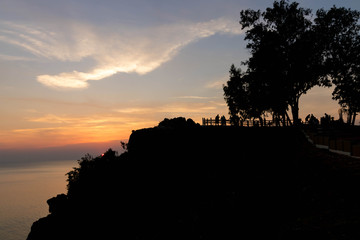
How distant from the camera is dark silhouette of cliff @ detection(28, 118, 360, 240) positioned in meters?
13.4

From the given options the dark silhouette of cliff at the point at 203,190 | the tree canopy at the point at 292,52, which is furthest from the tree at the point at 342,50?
the dark silhouette of cliff at the point at 203,190

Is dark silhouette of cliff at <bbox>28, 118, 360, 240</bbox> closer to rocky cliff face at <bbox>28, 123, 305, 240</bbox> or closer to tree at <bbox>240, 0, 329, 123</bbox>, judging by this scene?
rocky cliff face at <bbox>28, 123, 305, 240</bbox>

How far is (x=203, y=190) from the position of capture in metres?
21.3

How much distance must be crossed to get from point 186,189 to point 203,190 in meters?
2.01

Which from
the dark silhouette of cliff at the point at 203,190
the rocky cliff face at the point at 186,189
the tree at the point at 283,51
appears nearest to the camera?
the dark silhouette of cliff at the point at 203,190

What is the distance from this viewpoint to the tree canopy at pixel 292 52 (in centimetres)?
4584

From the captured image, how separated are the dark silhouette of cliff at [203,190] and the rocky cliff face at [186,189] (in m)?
0.07

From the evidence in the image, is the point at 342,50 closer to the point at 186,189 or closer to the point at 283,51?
the point at 283,51

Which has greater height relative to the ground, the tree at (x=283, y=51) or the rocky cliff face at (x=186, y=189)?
the tree at (x=283, y=51)

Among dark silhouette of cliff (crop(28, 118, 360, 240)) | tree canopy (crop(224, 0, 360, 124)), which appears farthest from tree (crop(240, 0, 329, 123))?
dark silhouette of cliff (crop(28, 118, 360, 240))

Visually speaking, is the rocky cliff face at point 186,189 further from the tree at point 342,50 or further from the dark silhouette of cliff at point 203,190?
the tree at point 342,50

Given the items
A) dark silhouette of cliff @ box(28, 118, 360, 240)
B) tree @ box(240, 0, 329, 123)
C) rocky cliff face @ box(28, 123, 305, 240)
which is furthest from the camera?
tree @ box(240, 0, 329, 123)

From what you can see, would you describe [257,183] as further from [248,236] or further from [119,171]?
[119,171]

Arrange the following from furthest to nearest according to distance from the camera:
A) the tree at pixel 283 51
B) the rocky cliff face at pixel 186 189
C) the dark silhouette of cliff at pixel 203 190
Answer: the tree at pixel 283 51 < the rocky cliff face at pixel 186 189 < the dark silhouette of cliff at pixel 203 190
